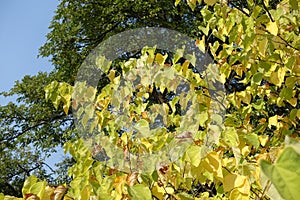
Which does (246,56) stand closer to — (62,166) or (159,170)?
(159,170)

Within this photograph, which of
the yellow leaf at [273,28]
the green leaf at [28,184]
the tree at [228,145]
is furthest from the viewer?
the yellow leaf at [273,28]

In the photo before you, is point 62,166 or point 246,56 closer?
point 246,56

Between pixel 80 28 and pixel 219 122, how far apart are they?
7.31 metres

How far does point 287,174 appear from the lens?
9.8 inches

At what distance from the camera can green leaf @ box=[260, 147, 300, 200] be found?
0.24 m

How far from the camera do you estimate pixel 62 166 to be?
8.86 m

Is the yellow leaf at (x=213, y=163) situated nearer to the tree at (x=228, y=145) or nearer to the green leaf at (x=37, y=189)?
the tree at (x=228, y=145)

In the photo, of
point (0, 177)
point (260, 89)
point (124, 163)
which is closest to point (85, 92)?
point (124, 163)

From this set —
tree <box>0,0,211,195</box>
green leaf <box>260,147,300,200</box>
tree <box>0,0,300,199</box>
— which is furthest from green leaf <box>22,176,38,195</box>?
tree <box>0,0,211,195</box>

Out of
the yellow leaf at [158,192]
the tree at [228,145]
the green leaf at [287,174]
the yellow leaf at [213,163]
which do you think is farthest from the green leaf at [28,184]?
the green leaf at [287,174]

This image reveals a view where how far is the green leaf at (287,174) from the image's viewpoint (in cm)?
24

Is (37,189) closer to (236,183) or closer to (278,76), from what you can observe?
(236,183)

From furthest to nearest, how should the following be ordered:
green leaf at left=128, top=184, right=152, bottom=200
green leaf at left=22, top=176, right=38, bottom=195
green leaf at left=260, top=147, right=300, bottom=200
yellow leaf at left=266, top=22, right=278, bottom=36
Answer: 1. yellow leaf at left=266, top=22, right=278, bottom=36
2. green leaf at left=22, top=176, right=38, bottom=195
3. green leaf at left=128, top=184, right=152, bottom=200
4. green leaf at left=260, top=147, right=300, bottom=200

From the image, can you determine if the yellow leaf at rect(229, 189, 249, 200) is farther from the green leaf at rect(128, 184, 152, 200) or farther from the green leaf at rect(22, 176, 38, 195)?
the green leaf at rect(22, 176, 38, 195)
